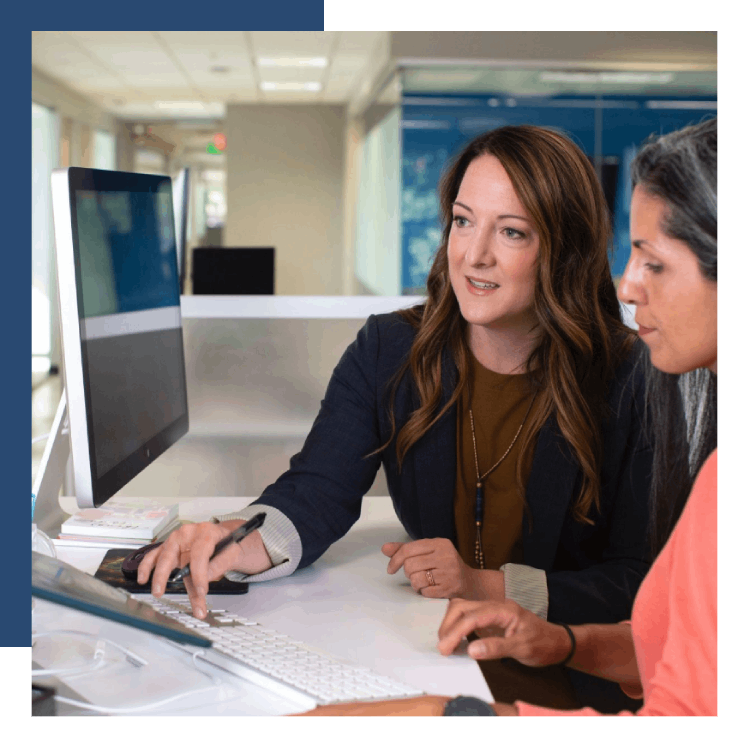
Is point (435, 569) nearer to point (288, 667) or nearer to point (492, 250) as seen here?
point (288, 667)

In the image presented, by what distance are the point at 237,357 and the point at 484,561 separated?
0.87 metres

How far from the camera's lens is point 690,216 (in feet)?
2.26

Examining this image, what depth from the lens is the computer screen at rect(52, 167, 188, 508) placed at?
3.08ft

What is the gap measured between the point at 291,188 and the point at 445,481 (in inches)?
360

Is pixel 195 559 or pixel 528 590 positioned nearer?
pixel 195 559

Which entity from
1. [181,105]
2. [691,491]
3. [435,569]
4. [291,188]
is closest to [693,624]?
[691,491]

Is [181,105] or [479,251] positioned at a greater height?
[181,105]

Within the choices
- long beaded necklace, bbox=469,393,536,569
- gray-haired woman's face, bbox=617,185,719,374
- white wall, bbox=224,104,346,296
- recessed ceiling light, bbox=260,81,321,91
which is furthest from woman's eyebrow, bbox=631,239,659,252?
white wall, bbox=224,104,346,296

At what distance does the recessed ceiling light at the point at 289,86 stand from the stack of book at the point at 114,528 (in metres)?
8.11

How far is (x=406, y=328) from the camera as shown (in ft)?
4.51

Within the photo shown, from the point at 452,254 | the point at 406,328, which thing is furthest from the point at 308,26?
the point at 406,328

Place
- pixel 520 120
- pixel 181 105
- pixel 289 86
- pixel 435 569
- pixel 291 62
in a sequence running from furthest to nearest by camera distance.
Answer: pixel 181 105 → pixel 289 86 → pixel 291 62 → pixel 520 120 → pixel 435 569

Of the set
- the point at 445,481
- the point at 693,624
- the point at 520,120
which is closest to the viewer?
the point at 693,624

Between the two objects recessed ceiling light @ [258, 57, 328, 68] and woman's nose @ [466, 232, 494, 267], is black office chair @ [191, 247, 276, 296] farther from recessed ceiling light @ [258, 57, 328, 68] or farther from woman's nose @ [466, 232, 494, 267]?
recessed ceiling light @ [258, 57, 328, 68]
